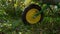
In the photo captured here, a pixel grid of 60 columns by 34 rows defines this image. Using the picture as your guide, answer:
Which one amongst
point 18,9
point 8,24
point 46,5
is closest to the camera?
point 46,5

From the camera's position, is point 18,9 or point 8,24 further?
point 18,9

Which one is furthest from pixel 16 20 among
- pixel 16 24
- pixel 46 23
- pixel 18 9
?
pixel 46 23

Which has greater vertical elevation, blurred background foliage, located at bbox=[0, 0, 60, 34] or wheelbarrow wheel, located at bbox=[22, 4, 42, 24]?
wheelbarrow wheel, located at bbox=[22, 4, 42, 24]

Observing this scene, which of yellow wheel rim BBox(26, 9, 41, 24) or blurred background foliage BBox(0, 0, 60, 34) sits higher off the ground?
yellow wheel rim BBox(26, 9, 41, 24)

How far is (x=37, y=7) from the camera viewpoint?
157 centimetres

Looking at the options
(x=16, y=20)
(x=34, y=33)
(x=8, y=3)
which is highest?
(x=8, y=3)

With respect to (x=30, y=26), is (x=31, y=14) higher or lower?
higher

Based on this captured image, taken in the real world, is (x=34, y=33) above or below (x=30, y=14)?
below

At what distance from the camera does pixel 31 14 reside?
5.12ft

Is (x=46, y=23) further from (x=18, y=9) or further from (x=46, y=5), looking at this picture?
(x=18, y=9)

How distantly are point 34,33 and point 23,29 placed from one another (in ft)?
0.38

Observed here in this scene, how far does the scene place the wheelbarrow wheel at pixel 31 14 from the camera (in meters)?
1.53

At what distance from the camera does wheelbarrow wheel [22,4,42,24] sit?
1.53 meters

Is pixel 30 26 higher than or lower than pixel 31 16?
lower
